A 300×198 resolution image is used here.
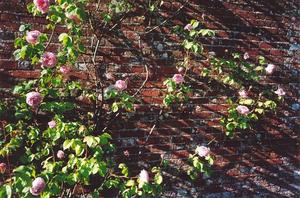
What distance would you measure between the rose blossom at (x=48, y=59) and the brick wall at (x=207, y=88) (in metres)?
0.28

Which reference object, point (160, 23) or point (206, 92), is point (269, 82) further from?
point (160, 23)

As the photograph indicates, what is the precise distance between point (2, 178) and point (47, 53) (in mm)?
1045

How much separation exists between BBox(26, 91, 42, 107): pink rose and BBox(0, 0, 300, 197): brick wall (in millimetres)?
351

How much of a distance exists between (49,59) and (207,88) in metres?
1.53

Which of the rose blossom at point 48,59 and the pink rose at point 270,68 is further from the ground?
the rose blossom at point 48,59

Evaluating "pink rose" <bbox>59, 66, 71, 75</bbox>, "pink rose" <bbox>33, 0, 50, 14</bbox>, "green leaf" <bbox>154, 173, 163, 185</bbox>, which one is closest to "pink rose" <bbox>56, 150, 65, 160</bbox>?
"pink rose" <bbox>59, 66, 71, 75</bbox>

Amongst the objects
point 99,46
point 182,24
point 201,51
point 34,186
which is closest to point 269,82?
point 201,51

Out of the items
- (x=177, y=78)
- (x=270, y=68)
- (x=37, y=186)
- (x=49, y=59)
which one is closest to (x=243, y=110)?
(x=270, y=68)

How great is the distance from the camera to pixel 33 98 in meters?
2.82

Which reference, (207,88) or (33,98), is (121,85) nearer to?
(33,98)

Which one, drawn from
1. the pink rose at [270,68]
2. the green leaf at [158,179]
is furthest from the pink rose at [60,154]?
the pink rose at [270,68]

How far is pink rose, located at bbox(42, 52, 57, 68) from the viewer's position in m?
2.90

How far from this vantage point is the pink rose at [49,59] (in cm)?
290

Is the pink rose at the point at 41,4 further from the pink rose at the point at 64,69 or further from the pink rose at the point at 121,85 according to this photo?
the pink rose at the point at 121,85
